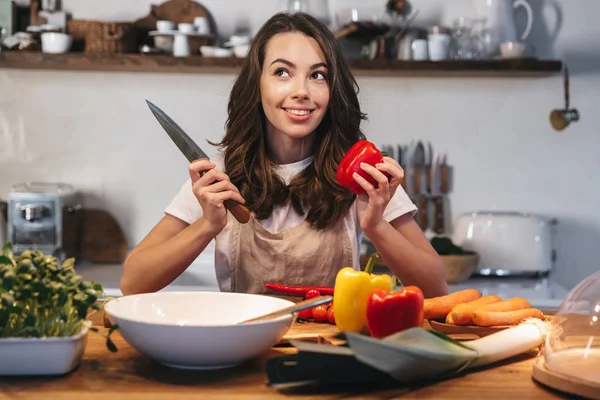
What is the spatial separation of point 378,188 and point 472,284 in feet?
5.54

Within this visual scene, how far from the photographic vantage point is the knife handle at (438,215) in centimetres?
366

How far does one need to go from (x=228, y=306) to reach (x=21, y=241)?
2.10m

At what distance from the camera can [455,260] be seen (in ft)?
10.6

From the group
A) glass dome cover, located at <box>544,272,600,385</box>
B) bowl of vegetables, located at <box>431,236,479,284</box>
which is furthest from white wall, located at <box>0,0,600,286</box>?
glass dome cover, located at <box>544,272,600,385</box>

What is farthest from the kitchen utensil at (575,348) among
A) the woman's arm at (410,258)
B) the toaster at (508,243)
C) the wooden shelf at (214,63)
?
the wooden shelf at (214,63)

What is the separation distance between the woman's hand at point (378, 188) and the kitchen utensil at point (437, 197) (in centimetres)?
182

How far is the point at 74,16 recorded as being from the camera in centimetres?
368

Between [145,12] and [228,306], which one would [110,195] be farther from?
[228,306]

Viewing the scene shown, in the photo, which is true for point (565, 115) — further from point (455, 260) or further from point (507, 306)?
point (507, 306)

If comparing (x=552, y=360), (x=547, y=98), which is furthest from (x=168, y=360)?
(x=547, y=98)

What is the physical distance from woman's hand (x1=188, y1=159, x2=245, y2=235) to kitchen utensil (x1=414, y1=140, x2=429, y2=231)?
6.38 feet

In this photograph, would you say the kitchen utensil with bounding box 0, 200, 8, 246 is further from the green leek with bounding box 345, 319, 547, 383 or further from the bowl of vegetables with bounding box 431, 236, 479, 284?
the green leek with bounding box 345, 319, 547, 383

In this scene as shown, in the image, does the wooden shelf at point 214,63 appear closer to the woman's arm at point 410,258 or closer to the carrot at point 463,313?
the woman's arm at point 410,258

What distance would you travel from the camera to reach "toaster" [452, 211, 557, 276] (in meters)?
3.47
